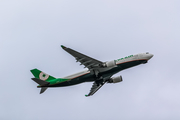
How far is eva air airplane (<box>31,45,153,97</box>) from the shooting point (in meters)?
59.9

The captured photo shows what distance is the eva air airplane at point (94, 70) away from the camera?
197 ft

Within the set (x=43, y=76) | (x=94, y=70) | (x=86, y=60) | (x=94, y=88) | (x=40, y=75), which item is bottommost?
(x=94, y=88)

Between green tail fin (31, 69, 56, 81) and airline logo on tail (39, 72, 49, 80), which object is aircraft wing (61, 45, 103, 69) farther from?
airline logo on tail (39, 72, 49, 80)

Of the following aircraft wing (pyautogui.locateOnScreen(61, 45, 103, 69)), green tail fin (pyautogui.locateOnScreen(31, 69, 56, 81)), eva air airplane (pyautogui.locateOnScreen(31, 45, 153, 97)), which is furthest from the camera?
green tail fin (pyautogui.locateOnScreen(31, 69, 56, 81))

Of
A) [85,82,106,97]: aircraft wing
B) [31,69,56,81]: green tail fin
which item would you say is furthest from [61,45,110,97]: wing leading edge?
[31,69,56,81]: green tail fin

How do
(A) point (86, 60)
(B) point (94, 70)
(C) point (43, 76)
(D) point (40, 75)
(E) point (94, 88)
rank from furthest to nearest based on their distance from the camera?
(E) point (94, 88)
(D) point (40, 75)
(C) point (43, 76)
(B) point (94, 70)
(A) point (86, 60)

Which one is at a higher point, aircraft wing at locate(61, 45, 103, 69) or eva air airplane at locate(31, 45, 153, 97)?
aircraft wing at locate(61, 45, 103, 69)

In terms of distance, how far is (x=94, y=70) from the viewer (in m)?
62.5

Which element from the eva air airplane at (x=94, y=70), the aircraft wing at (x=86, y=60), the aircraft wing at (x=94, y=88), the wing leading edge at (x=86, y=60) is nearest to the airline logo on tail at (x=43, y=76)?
the eva air airplane at (x=94, y=70)

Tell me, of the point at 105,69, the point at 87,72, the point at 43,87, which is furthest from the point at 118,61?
the point at 43,87

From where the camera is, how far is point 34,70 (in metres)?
71.2

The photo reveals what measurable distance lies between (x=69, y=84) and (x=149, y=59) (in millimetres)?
20473

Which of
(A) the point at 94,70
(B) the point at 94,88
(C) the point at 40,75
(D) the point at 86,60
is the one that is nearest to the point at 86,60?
(D) the point at 86,60

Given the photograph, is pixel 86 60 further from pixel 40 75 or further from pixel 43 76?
pixel 40 75
